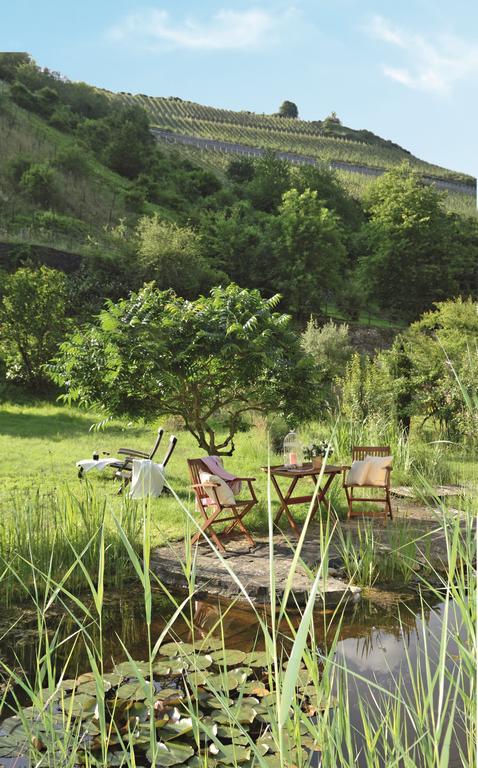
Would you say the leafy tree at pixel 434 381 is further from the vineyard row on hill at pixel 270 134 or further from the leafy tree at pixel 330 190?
the vineyard row on hill at pixel 270 134

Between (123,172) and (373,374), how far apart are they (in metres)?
27.4

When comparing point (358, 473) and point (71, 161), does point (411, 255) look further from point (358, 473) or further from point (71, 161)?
point (358, 473)

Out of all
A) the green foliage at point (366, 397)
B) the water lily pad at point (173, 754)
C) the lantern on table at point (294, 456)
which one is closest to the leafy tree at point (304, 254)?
the green foliage at point (366, 397)

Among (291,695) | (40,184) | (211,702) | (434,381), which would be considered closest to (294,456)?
(211,702)

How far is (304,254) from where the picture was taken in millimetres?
30562

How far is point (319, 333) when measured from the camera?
67.6 feet

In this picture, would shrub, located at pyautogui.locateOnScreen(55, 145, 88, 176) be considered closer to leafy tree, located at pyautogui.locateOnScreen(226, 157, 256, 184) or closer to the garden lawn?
leafy tree, located at pyautogui.locateOnScreen(226, 157, 256, 184)

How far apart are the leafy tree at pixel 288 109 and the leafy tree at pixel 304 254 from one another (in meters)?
57.5

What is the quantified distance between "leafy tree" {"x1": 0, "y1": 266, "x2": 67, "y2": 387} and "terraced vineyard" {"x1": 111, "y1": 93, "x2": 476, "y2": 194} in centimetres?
4337

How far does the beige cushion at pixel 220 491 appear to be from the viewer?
6.11 meters

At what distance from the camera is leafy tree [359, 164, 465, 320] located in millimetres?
35906

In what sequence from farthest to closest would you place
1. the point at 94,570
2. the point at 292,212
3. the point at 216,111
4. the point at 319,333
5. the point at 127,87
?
the point at 216,111
the point at 127,87
the point at 292,212
the point at 319,333
the point at 94,570

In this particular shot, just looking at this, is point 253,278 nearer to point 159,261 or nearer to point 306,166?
point 159,261

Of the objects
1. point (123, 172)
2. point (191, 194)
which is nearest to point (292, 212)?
point (191, 194)
